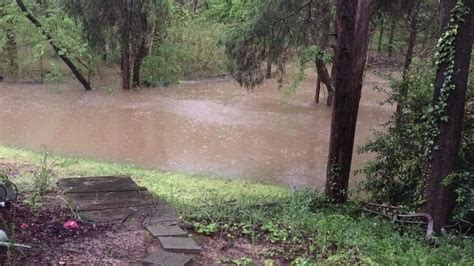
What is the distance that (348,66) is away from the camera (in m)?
6.96

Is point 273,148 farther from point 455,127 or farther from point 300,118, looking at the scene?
point 455,127

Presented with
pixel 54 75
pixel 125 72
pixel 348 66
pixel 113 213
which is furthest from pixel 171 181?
pixel 54 75

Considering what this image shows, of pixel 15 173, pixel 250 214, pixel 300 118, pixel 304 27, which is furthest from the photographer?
pixel 300 118

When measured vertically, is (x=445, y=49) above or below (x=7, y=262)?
above

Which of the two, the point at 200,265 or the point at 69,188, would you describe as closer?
the point at 200,265

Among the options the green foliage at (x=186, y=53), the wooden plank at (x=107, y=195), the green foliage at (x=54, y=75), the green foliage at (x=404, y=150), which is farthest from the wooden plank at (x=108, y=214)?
the green foliage at (x=54, y=75)

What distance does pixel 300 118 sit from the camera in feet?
55.8

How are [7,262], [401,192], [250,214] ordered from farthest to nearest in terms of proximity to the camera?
[401,192] < [250,214] < [7,262]

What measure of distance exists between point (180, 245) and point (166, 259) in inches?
11.4

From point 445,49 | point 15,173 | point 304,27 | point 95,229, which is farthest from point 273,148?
point 95,229

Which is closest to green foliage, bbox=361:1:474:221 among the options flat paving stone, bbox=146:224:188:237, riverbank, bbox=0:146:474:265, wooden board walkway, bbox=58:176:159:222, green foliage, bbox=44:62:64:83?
riverbank, bbox=0:146:474:265

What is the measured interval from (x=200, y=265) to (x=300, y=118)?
528 inches

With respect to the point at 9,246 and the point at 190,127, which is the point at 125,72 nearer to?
the point at 190,127

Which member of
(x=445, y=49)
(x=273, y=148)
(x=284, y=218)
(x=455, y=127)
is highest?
(x=445, y=49)
